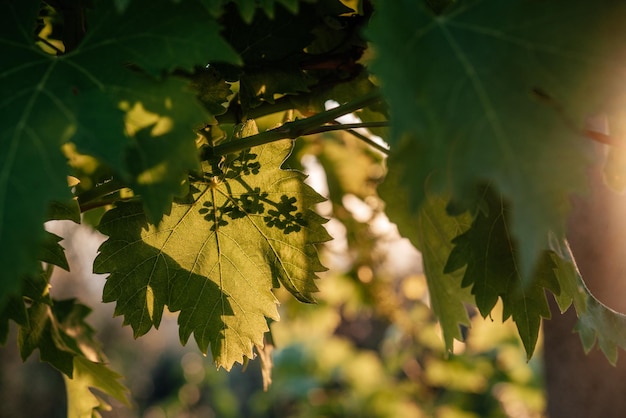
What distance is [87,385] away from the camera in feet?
2.59

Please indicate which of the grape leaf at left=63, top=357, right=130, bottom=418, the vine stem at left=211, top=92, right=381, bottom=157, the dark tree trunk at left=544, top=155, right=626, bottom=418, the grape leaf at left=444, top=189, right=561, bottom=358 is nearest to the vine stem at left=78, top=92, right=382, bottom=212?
the vine stem at left=211, top=92, right=381, bottom=157

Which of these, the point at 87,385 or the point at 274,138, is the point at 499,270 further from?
the point at 87,385

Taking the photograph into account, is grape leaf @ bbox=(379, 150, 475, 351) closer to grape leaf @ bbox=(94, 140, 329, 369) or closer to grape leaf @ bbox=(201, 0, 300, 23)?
grape leaf @ bbox=(94, 140, 329, 369)

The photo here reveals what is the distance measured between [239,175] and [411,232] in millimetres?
194

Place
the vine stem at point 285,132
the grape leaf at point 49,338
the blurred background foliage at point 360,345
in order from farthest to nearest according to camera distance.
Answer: the blurred background foliage at point 360,345
the grape leaf at point 49,338
the vine stem at point 285,132

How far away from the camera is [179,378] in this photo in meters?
7.65

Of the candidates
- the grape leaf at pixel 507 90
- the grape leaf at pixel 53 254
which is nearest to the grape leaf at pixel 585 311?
the grape leaf at pixel 507 90

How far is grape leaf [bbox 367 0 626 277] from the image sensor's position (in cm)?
35

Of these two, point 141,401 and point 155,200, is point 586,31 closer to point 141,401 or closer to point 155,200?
point 155,200

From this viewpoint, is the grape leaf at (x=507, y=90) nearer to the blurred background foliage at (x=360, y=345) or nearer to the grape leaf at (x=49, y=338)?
the blurred background foliage at (x=360, y=345)

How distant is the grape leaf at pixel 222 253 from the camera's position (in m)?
0.60

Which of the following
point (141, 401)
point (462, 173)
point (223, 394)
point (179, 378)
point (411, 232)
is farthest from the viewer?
point (141, 401)

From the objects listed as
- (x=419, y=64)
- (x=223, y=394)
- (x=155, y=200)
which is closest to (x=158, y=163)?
(x=155, y=200)

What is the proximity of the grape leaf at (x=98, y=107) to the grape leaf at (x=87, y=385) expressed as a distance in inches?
16.9
